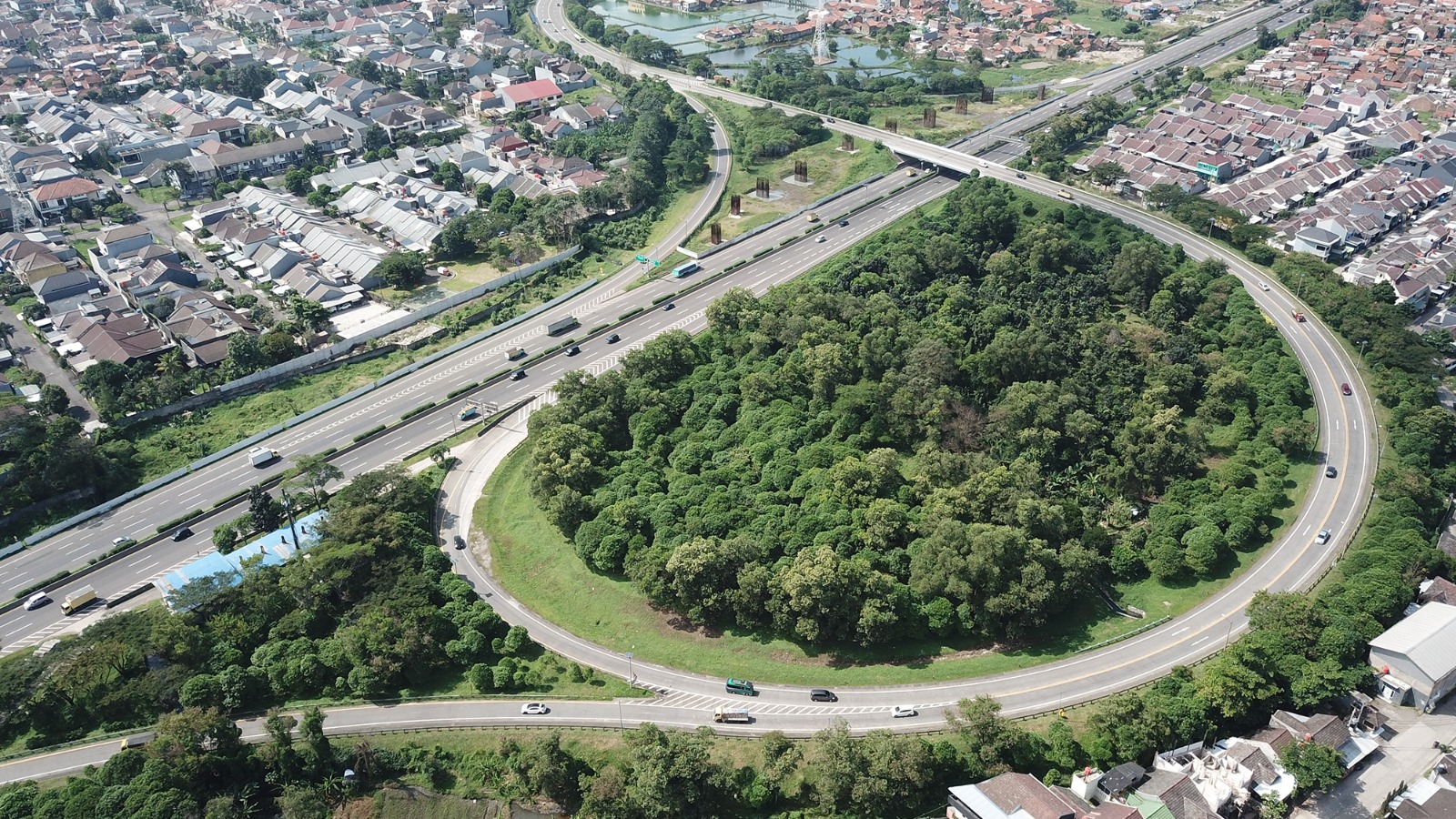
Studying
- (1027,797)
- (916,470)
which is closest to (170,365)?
(916,470)

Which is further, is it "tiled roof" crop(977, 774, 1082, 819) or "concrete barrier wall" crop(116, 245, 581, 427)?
"concrete barrier wall" crop(116, 245, 581, 427)

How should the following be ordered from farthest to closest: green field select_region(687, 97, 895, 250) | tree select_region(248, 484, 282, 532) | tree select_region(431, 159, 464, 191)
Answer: tree select_region(431, 159, 464, 191) → green field select_region(687, 97, 895, 250) → tree select_region(248, 484, 282, 532)

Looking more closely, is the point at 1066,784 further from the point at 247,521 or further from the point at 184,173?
the point at 184,173

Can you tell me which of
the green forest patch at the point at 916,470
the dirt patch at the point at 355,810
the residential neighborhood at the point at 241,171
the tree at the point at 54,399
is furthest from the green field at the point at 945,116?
the dirt patch at the point at 355,810

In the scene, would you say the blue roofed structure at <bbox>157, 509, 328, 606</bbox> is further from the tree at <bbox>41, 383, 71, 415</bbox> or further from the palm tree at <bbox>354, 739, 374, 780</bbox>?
the tree at <bbox>41, 383, 71, 415</bbox>

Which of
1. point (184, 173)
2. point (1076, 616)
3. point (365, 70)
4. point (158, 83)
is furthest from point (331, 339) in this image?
point (158, 83)

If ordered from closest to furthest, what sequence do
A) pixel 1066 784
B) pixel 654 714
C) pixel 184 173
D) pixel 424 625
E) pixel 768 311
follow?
1. pixel 1066 784
2. pixel 654 714
3. pixel 424 625
4. pixel 768 311
5. pixel 184 173

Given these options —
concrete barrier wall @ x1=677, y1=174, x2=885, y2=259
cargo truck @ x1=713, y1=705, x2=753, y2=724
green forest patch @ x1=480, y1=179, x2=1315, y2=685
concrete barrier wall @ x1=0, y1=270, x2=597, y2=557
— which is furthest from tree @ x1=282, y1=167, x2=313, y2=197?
cargo truck @ x1=713, y1=705, x2=753, y2=724
